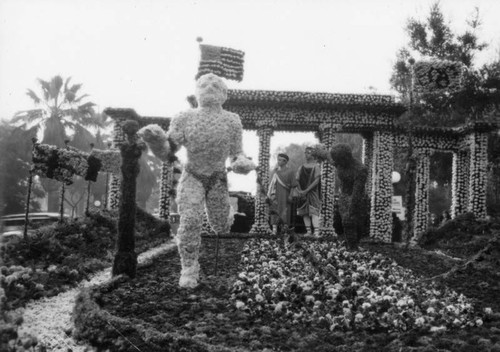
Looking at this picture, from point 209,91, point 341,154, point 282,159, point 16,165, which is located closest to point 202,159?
point 209,91

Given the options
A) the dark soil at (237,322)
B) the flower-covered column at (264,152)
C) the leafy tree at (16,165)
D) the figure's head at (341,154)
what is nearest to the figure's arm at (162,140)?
the dark soil at (237,322)

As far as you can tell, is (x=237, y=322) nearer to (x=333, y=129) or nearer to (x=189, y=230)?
(x=189, y=230)

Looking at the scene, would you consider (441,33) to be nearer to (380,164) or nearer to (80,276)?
(380,164)

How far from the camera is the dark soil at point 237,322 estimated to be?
3121mm

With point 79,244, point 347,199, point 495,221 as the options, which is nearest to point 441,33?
point 495,221

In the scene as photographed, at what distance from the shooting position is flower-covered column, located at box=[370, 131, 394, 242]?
14.7 metres

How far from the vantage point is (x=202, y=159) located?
204 inches

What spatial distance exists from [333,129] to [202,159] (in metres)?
10.5

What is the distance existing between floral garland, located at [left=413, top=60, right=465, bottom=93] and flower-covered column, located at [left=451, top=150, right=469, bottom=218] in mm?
7616

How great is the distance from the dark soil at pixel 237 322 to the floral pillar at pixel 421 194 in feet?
35.4

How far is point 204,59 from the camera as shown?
1124cm

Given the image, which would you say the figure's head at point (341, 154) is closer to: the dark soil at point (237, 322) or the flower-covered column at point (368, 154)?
the dark soil at point (237, 322)

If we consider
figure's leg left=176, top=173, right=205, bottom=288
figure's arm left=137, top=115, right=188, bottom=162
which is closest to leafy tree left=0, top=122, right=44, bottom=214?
figure's arm left=137, top=115, right=188, bottom=162

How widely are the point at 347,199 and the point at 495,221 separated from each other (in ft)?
22.7
